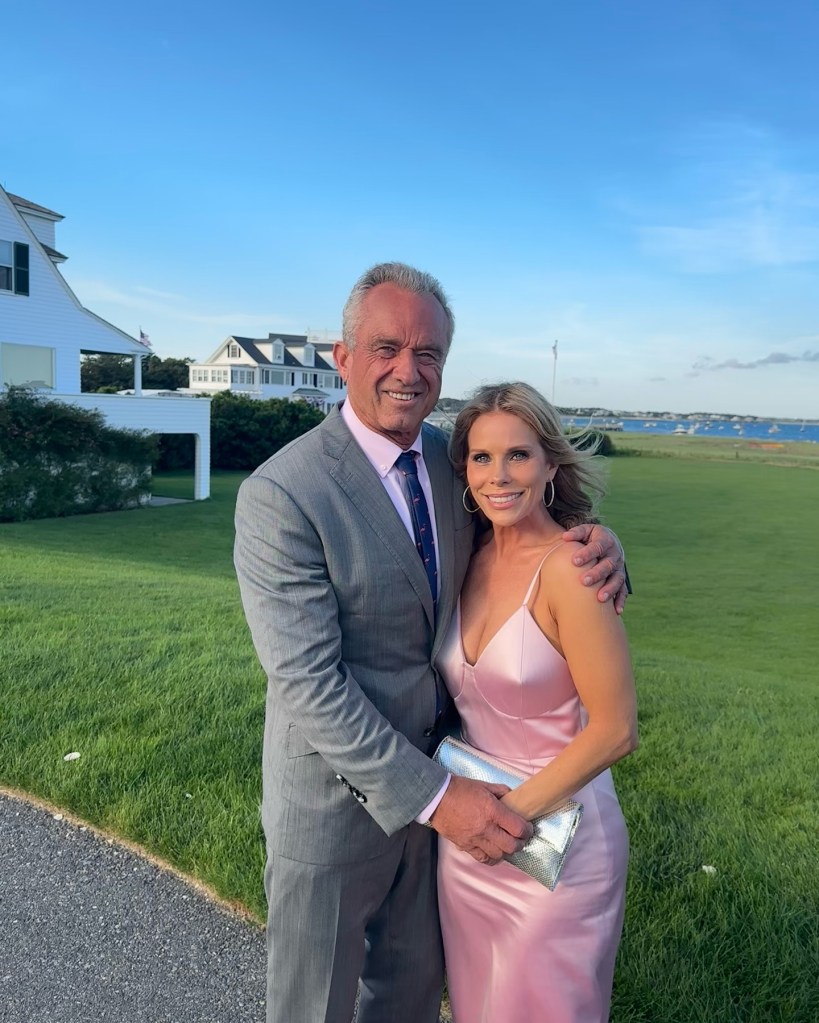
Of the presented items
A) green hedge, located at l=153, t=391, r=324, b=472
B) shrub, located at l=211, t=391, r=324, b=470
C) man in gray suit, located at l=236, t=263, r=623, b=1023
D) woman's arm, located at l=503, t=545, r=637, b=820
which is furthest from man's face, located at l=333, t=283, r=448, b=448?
shrub, located at l=211, t=391, r=324, b=470

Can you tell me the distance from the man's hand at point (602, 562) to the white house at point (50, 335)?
76.2 feet

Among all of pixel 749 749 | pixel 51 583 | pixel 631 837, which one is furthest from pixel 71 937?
pixel 51 583

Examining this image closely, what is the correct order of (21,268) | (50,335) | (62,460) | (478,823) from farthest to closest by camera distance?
(50,335) < (21,268) < (62,460) < (478,823)

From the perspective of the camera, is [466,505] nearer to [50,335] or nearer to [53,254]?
[50,335]

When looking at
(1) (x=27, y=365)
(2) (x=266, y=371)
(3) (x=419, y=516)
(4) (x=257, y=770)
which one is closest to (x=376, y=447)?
(3) (x=419, y=516)

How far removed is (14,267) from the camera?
24.6 metres

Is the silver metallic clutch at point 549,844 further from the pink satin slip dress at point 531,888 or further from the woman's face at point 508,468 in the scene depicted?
the woman's face at point 508,468

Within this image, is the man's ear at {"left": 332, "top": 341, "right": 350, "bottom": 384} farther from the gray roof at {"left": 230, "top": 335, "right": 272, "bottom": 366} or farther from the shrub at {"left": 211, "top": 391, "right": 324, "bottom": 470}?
the gray roof at {"left": 230, "top": 335, "right": 272, "bottom": 366}

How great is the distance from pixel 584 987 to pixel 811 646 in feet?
43.2

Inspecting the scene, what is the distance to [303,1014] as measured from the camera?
2457 mm

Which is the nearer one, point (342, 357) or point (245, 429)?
point (342, 357)

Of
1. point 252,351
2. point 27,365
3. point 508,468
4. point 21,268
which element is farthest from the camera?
point 252,351

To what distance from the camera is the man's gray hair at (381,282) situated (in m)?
2.43

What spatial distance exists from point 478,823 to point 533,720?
33 cm
